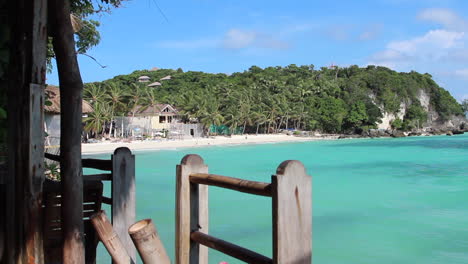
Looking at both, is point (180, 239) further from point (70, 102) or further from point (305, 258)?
point (70, 102)

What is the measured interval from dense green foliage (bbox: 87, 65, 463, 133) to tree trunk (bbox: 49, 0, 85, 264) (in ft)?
133

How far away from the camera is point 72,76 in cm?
229

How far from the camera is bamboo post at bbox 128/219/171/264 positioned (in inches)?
67.3

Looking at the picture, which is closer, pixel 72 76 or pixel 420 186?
pixel 72 76

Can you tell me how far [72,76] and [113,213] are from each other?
1.09 meters

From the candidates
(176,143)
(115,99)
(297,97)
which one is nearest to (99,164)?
(176,143)

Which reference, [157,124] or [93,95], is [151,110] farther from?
[93,95]

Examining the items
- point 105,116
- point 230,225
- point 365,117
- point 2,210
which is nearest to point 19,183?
point 2,210

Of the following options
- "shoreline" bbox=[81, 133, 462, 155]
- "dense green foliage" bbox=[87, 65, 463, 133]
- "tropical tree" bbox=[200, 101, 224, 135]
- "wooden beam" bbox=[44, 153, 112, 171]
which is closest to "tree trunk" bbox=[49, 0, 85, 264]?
"wooden beam" bbox=[44, 153, 112, 171]

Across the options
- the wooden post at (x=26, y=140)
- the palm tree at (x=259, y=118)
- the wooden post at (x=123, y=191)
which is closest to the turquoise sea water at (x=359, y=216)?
the wooden post at (x=123, y=191)

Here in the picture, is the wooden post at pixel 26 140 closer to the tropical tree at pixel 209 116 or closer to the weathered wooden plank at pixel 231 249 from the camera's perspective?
the weathered wooden plank at pixel 231 249

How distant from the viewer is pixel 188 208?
2.11 meters

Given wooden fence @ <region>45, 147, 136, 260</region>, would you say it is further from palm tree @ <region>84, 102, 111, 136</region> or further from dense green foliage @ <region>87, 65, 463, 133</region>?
dense green foliage @ <region>87, 65, 463, 133</region>

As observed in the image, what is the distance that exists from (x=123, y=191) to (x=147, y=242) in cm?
130
